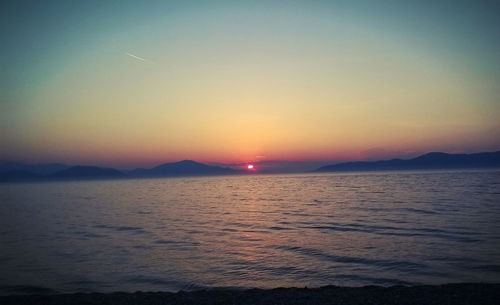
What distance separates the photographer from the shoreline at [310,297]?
955 centimetres

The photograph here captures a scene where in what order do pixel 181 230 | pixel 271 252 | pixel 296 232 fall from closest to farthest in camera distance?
pixel 271 252 < pixel 296 232 < pixel 181 230

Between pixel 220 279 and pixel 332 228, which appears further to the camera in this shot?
pixel 332 228

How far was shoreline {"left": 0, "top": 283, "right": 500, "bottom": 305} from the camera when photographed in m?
9.55

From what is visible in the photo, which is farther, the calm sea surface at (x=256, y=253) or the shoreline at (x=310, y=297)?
the calm sea surface at (x=256, y=253)

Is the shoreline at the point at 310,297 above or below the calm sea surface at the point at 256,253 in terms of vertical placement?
above

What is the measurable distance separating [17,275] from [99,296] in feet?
22.5

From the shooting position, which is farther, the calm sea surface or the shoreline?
the calm sea surface

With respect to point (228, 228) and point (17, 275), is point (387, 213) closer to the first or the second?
point (228, 228)

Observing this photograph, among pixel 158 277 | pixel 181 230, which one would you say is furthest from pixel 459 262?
pixel 181 230

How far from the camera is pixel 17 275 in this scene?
15.0 m

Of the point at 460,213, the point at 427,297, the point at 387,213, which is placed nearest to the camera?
the point at 427,297

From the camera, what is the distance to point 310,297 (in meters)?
10.0

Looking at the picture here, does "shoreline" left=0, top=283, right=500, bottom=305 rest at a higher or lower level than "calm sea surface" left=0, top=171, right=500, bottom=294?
higher

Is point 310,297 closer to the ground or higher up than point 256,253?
higher up
